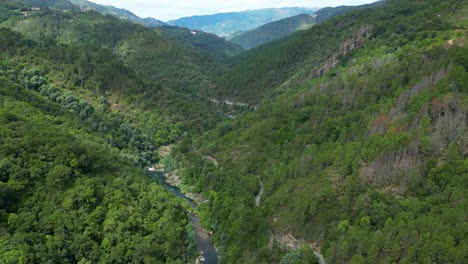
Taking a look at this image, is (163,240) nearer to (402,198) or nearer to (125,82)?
(402,198)

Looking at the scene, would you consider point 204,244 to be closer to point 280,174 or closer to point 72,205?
point 280,174

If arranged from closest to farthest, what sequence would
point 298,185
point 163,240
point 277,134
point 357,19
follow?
point 163,240, point 298,185, point 277,134, point 357,19

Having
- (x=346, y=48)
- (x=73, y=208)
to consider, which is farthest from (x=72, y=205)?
(x=346, y=48)

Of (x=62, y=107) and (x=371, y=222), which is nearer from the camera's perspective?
(x=371, y=222)

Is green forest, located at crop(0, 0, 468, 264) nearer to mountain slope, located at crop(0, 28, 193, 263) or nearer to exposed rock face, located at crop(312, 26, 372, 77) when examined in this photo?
mountain slope, located at crop(0, 28, 193, 263)

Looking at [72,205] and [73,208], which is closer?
[72,205]

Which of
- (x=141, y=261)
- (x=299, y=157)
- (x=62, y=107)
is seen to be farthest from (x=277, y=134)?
(x=62, y=107)

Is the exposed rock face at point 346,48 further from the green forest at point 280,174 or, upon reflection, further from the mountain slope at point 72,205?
the mountain slope at point 72,205

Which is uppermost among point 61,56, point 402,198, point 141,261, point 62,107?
point 61,56

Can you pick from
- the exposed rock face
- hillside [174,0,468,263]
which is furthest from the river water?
the exposed rock face
